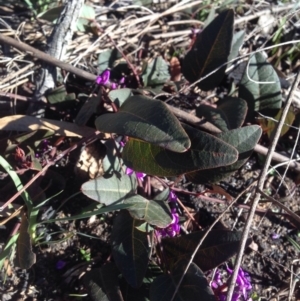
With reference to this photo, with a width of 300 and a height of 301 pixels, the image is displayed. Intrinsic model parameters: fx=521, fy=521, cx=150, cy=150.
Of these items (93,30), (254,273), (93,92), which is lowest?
(254,273)

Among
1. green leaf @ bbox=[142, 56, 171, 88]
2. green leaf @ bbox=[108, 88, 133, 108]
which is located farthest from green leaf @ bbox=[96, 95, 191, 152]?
green leaf @ bbox=[142, 56, 171, 88]

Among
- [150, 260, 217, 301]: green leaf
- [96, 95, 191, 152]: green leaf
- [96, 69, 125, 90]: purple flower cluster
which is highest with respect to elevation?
[96, 95, 191, 152]: green leaf

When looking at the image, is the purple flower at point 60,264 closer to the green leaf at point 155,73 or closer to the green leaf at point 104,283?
the green leaf at point 104,283

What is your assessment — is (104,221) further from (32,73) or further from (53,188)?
(32,73)

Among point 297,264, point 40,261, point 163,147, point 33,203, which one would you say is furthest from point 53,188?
point 297,264

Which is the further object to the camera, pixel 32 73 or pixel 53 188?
pixel 32 73

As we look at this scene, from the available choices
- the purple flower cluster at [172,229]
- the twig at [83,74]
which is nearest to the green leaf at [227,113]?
the twig at [83,74]

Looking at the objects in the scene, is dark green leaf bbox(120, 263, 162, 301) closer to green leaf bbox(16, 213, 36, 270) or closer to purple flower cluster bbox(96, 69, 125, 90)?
green leaf bbox(16, 213, 36, 270)

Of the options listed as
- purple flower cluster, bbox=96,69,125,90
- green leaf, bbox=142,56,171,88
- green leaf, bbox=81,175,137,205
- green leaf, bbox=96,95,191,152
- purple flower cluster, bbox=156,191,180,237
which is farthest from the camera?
green leaf, bbox=142,56,171,88
